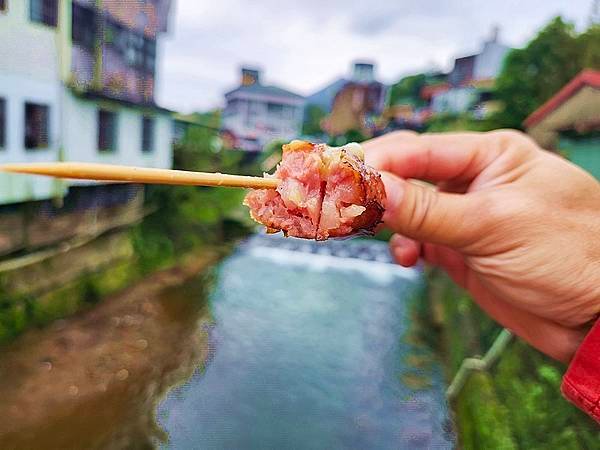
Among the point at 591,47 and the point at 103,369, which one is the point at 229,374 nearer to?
the point at 103,369

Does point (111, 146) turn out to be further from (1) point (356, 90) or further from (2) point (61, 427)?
(1) point (356, 90)

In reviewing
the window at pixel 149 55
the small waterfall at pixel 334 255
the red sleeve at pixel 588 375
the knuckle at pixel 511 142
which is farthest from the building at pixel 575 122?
the window at pixel 149 55

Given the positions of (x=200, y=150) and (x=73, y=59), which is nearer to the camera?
(x=73, y=59)

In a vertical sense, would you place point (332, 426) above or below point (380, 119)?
below

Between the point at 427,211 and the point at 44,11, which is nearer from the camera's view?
the point at 427,211

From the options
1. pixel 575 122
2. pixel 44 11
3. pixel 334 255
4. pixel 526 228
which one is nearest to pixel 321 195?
pixel 526 228

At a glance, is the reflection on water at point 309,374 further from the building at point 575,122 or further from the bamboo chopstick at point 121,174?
the bamboo chopstick at point 121,174

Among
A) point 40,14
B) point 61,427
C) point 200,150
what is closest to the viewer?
point 61,427

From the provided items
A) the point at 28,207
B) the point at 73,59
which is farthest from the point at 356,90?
the point at 28,207
